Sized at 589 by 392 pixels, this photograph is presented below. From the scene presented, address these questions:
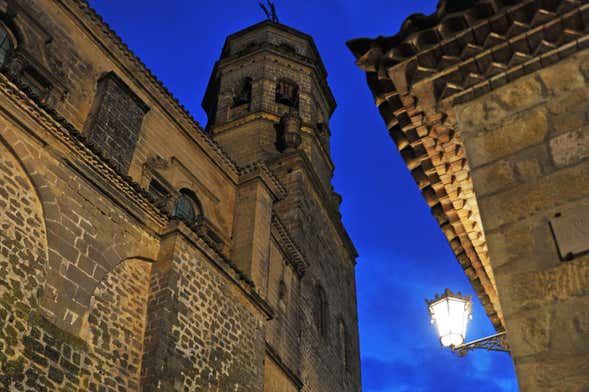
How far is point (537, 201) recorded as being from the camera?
3.70m

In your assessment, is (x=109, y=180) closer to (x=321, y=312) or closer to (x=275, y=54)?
(x=321, y=312)

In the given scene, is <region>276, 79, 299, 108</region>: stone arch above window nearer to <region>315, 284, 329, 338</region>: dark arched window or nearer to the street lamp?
<region>315, 284, 329, 338</region>: dark arched window

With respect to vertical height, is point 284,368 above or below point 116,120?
below

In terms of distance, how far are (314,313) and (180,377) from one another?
8.13m

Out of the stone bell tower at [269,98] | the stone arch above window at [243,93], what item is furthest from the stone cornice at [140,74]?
the stone arch above window at [243,93]

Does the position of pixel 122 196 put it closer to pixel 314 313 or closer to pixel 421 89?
pixel 421 89

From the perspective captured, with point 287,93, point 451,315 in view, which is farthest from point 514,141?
point 287,93

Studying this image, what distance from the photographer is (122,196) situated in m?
9.68

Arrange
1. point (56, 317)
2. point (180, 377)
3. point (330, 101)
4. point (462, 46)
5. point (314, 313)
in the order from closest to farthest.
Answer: point (462, 46) < point (56, 317) < point (180, 377) < point (314, 313) < point (330, 101)

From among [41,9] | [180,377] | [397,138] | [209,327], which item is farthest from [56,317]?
[41,9]

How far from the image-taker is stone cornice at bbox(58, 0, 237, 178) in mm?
12898

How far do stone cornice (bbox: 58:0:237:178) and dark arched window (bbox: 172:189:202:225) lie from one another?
154 cm

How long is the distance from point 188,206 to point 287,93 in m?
9.59

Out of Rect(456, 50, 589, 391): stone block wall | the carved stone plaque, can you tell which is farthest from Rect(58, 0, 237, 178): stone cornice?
the carved stone plaque
